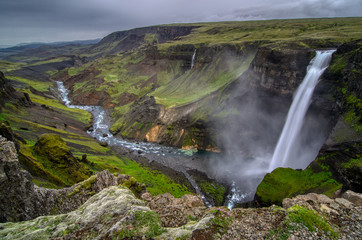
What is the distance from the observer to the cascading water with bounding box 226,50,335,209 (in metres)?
44.6

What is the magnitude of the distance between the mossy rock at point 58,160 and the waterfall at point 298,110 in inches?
1586

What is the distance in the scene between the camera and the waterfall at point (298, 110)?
46.3m

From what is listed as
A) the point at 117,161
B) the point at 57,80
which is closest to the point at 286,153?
the point at 117,161

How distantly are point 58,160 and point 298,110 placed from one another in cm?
4938

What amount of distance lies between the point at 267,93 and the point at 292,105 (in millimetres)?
10551

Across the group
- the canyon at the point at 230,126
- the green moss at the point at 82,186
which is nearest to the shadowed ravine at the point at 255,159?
the canyon at the point at 230,126

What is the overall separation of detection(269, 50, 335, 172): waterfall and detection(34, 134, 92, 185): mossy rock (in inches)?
1586

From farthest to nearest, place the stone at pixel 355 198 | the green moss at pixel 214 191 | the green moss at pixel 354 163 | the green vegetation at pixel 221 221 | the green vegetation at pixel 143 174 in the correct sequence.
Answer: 1. the green vegetation at pixel 143 174
2. the green moss at pixel 214 191
3. the green moss at pixel 354 163
4. the stone at pixel 355 198
5. the green vegetation at pixel 221 221

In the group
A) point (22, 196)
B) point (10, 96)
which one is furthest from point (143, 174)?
point (10, 96)

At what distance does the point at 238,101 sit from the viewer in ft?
222

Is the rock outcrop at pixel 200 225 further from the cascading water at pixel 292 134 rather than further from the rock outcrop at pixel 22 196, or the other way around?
the cascading water at pixel 292 134

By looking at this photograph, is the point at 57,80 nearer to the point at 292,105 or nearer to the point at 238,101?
the point at 238,101

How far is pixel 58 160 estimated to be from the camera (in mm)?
30656

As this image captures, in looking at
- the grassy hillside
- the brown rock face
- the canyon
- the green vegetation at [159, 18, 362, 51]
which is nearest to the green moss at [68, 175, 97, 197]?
the canyon
